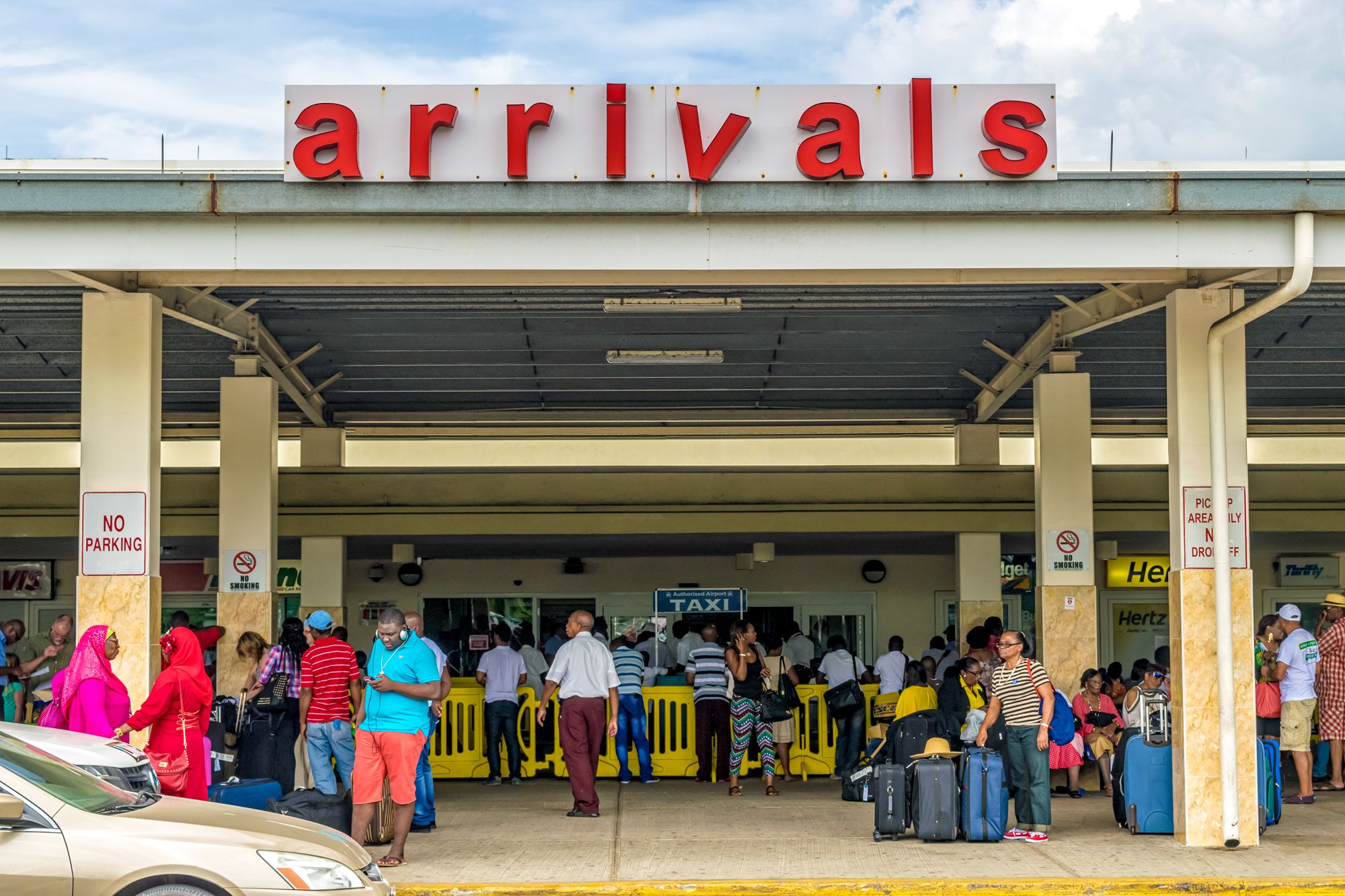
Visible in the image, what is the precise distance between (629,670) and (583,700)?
2.77 meters

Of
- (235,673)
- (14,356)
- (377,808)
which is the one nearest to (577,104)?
(377,808)

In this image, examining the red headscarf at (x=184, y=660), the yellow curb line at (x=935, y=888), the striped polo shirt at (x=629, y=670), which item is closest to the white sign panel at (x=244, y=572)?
the striped polo shirt at (x=629, y=670)

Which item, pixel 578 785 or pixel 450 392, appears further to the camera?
pixel 450 392

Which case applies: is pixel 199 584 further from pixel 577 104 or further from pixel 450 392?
pixel 577 104

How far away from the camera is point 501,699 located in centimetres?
1411

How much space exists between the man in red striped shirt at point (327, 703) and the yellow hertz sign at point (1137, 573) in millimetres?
13751

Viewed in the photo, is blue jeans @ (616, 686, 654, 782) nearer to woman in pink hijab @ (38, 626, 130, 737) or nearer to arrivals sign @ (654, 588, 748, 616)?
arrivals sign @ (654, 588, 748, 616)

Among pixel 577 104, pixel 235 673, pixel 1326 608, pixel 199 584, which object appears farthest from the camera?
pixel 199 584

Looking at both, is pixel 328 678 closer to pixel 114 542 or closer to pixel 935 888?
pixel 114 542

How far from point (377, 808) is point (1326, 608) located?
8.78 m

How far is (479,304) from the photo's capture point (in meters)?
13.2

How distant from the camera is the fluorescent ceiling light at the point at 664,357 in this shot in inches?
582

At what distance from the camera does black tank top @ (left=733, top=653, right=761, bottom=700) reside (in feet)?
43.7

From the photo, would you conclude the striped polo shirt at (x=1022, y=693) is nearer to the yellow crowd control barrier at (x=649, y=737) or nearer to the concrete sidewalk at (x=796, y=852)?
the concrete sidewalk at (x=796, y=852)
